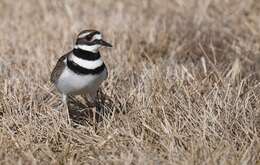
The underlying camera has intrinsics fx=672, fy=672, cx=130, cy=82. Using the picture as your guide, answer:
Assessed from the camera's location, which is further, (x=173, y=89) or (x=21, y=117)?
(x=173, y=89)

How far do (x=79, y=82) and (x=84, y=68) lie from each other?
95 mm

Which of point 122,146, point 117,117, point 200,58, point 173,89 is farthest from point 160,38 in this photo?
point 122,146

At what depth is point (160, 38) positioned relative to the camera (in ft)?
19.9

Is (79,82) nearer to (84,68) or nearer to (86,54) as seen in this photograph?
(84,68)

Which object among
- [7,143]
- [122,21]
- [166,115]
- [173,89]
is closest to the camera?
[7,143]

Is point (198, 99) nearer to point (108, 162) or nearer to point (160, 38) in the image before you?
point (108, 162)

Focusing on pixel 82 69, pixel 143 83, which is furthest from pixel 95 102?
pixel 82 69

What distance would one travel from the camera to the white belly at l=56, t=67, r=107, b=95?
14.0 feet

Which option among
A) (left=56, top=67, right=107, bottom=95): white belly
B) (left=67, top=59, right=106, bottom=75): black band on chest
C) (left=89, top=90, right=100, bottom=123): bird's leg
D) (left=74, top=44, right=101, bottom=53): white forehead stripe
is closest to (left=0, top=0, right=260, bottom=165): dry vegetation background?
(left=89, top=90, right=100, bottom=123): bird's leg

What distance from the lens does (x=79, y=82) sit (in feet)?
14.0

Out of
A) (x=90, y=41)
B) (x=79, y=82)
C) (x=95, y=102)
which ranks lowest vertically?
(x=95, y=102)

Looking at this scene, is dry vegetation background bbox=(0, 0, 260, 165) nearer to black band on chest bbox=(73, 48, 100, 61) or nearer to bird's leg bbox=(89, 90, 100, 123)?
bird's leg bbox=(89, 90, 100, 123)

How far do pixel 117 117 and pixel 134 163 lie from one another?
73 centimetres

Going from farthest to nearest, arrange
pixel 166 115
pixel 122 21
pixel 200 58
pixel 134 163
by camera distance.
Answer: pixel 122 21
pixel 200 58
pixel 166 115
pixel 134 163
